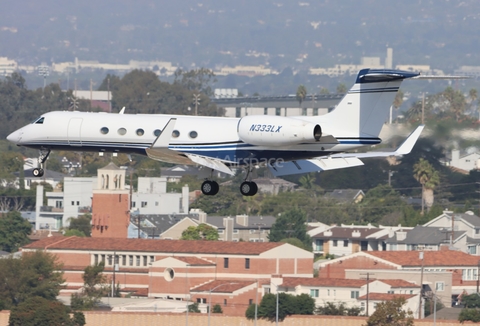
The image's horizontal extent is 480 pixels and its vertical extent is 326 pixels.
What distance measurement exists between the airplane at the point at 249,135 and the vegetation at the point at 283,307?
33.8 m

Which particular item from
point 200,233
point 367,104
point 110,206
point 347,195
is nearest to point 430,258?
point 200,233

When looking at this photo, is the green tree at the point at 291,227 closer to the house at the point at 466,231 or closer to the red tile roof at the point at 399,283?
the house at the point at 466,231

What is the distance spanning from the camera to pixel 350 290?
84562mm

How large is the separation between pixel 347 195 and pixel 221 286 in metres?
53.1

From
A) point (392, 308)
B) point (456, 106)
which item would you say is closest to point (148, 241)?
point (392, 308)

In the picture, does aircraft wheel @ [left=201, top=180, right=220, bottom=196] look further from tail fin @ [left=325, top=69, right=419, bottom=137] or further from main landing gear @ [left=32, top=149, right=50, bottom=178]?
main landing gear @ [left=32, top=149, right=50, bottom=178]

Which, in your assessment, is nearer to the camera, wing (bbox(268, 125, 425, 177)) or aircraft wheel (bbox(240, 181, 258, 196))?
aircraft wheel (bbox(240, 181, 258, 196))

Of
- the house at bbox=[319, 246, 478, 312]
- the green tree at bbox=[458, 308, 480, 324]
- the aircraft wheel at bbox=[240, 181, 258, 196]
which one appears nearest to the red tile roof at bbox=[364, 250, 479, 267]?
the house at bbox=[319, 246, 478, 312]

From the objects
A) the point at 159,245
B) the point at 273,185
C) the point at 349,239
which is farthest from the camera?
the point at 273,185

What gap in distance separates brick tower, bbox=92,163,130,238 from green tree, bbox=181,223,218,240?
24.2 ft

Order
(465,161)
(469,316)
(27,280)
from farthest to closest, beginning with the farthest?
(465,161) < (27,280) < (469,316)

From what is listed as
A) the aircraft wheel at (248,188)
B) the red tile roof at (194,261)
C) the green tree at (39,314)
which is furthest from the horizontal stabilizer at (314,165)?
the red tile roof at (194,261)

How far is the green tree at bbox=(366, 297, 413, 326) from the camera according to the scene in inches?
2842

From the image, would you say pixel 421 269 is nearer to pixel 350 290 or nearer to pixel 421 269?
pixel 421 269
